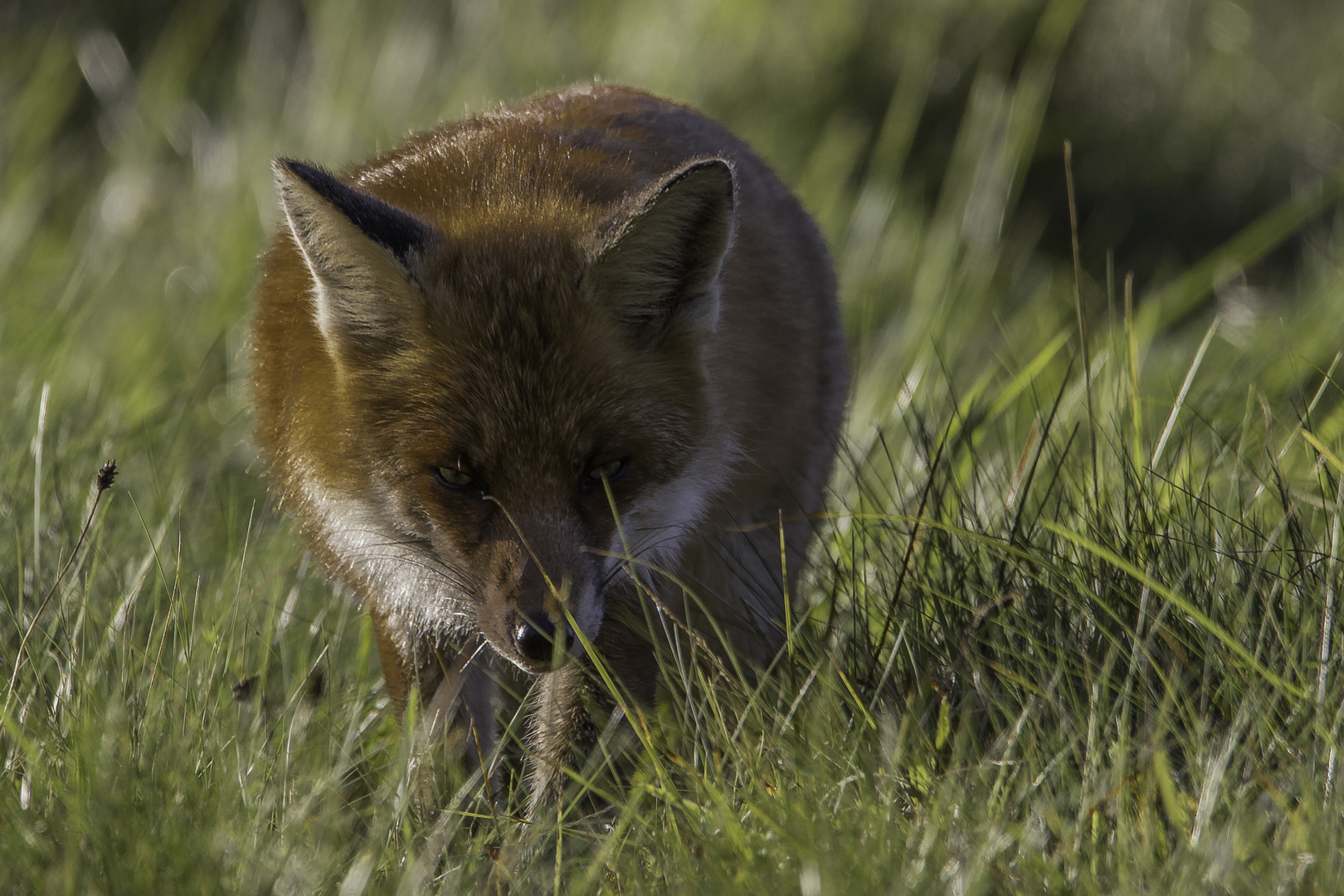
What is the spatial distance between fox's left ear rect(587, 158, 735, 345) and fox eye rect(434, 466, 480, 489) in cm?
56

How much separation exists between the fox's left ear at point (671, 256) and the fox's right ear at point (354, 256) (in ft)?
1.48

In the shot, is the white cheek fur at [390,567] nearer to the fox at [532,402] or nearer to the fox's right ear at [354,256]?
the fox at [532,402]

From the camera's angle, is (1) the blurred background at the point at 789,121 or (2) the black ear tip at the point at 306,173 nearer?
(2) the black ear tip at the point at 306,173

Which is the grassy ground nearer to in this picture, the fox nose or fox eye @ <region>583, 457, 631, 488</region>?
the fox nose

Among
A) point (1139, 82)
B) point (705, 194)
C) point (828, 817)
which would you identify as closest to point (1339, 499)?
point (828, 817)

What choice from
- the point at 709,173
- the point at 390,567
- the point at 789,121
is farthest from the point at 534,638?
the point at 789,121

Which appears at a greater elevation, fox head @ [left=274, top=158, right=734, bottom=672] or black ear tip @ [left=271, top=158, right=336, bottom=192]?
black ear tip @ [left=271, top=158, right=336, bottom=192]

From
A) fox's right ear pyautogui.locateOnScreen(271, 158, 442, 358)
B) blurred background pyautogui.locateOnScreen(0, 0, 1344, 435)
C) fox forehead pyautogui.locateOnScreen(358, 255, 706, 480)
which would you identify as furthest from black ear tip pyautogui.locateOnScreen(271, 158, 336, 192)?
blurred background pyautogui.locateOnScreen(0, 0, 1344, 435)

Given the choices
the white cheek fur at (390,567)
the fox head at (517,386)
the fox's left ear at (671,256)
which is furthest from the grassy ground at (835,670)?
the fox's left ear at (671,256)

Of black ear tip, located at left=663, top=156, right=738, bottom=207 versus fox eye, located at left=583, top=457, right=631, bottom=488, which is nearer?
black ear tip, located at left=663, top=156, right=738, bottom=207

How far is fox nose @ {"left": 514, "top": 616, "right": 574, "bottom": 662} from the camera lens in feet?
8.77

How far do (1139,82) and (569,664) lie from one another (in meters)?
8.74

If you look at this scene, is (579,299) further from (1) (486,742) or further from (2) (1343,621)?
(2) (1343,621)

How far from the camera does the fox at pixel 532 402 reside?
9.38 ft
